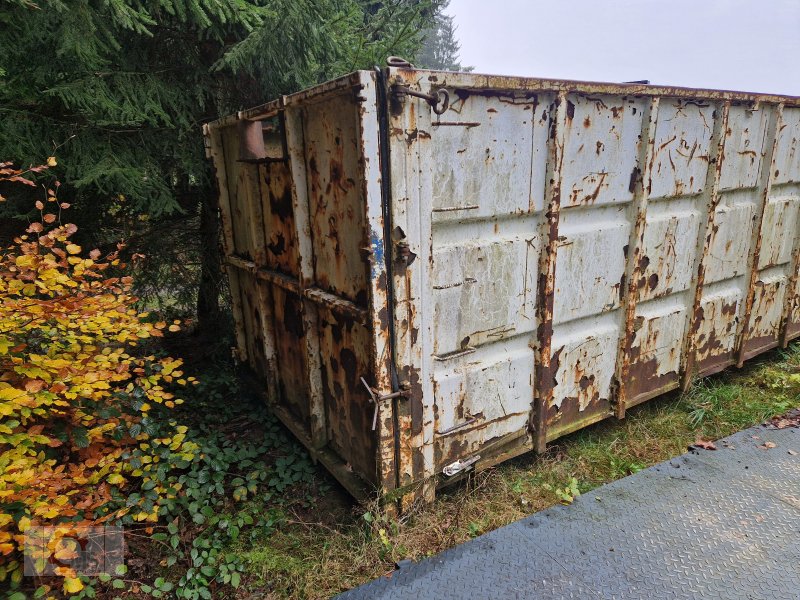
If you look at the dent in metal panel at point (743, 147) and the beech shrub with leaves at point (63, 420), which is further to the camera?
the dent in metal panel at point (743, 147)

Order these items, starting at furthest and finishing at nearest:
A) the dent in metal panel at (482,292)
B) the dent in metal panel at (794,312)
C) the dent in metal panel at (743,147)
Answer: the dent in metal panel at (794,312) → the dent in metal panel at (743,147) → the dent in metal panel at (482,292)

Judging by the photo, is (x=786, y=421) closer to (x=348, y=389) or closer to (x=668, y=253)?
(x=668, y=253)

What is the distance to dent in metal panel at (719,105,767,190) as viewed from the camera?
10.6 feet

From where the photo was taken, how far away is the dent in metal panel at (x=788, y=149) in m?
3.54

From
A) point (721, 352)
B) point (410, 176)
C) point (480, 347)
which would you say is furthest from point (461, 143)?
point (721, 352)

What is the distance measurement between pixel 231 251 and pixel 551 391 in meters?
2.66

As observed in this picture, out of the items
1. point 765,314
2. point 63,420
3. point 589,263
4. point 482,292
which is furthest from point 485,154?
point 765,314

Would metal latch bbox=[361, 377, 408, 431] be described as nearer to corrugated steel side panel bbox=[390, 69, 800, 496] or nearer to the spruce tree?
corrugated steel side panel bbox=[390, 69, 800, 496]

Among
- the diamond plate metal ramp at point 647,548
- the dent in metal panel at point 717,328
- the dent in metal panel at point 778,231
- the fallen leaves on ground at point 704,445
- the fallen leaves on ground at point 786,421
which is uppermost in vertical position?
the dent in metal panel at point 778,231

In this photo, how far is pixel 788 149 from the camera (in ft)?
12.0

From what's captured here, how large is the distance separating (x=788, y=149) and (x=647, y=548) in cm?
329

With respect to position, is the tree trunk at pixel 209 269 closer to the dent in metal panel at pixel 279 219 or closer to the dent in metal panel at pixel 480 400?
the dent in metal panel at pixel 279 219

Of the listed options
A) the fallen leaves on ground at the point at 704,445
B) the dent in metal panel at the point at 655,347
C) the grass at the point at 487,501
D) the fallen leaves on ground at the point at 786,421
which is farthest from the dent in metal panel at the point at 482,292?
the fallen leaves on ground at the point at 786,421

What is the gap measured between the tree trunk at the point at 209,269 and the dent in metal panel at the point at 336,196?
217cm
